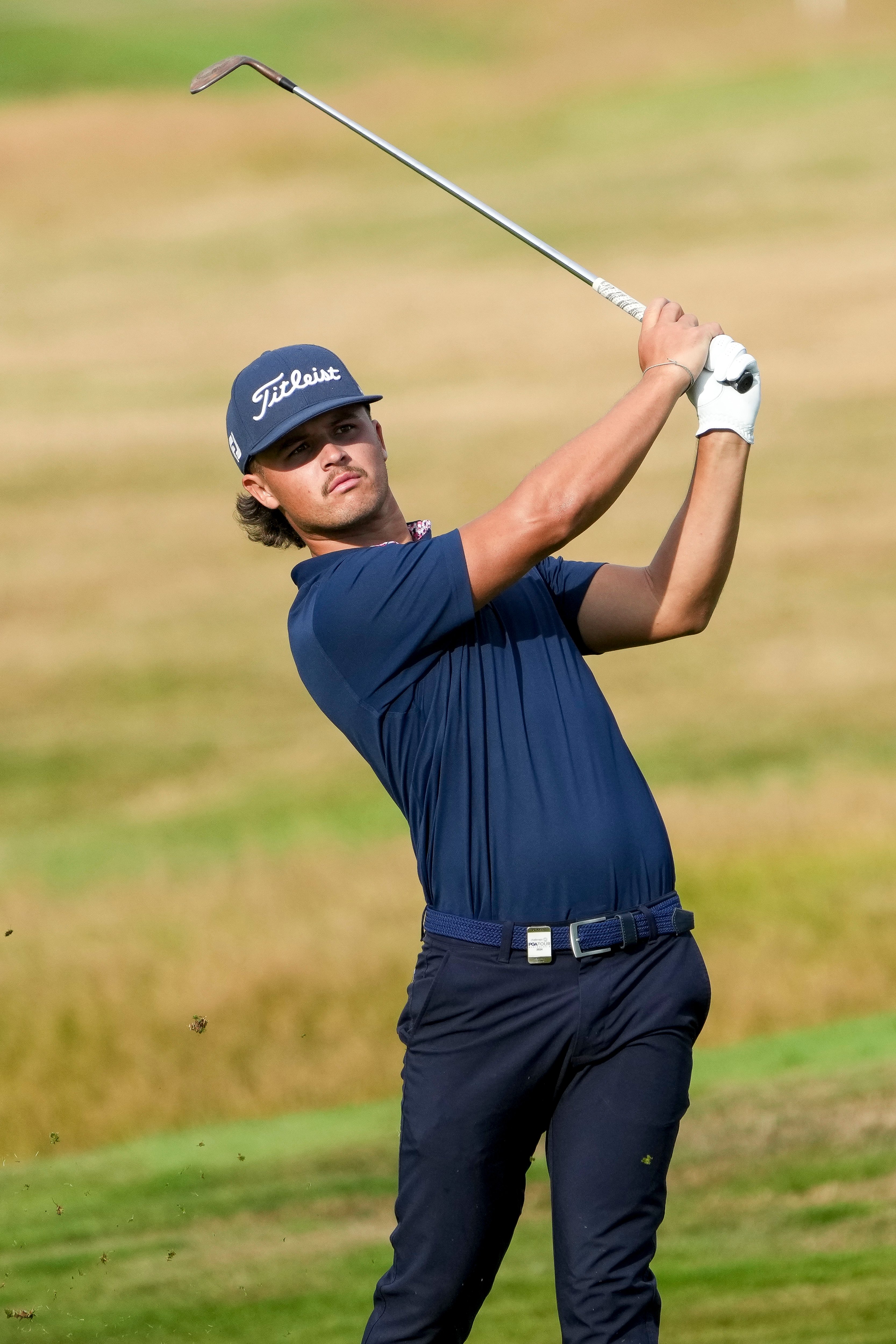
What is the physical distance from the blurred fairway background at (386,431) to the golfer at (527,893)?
4.85 m

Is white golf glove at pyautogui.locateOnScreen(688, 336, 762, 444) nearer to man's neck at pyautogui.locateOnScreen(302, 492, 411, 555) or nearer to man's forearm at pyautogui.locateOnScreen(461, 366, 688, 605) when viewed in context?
man's forearm at pyautogui.locateOnScreen(461, 366, 688, 605)

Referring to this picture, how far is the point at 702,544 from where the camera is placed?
3008 mm

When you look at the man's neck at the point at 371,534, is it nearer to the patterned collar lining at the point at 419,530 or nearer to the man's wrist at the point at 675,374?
the patterned collar lining at the point at 419,530

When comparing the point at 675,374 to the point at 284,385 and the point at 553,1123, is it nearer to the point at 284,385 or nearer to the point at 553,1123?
the point at 284,385

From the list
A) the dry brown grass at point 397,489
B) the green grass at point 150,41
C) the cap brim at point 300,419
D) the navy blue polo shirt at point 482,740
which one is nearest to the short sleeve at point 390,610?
the navy blue polo shirt at point 482,740

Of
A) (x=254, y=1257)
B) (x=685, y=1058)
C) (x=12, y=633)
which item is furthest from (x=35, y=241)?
(x=685, y=1058)

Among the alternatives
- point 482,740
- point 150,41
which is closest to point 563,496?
point 482,740

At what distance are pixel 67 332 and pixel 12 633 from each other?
255 centimetres

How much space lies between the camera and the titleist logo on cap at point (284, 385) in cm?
305

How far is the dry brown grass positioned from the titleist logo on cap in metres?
4.71

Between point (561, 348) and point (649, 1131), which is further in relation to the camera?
point (561, 348)

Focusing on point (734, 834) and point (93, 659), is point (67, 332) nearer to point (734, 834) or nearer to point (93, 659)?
point (93, 659)

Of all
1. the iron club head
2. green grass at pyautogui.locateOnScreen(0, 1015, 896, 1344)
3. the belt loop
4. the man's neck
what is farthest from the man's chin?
green grass at pyautogui.locateOnScreen(0, 1015, 896, 1344)

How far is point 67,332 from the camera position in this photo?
39.4 feet
